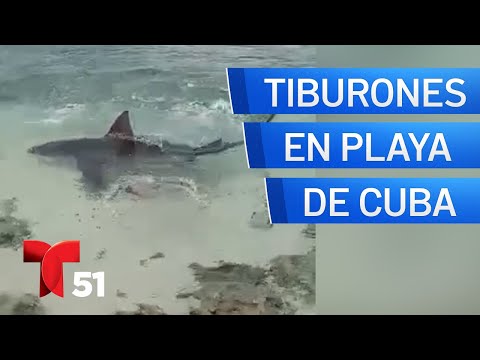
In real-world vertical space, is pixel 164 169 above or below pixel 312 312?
above

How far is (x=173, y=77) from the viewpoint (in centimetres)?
301

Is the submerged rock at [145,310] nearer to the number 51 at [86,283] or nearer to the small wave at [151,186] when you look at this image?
the number 51 at [86,283]

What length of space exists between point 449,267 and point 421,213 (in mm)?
332

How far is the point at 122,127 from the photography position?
3.01 metres

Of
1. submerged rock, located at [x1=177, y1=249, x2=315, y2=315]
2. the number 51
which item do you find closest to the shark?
the number 51

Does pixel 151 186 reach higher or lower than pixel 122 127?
lower

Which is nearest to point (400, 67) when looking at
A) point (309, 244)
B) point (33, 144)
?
point (309, 244)

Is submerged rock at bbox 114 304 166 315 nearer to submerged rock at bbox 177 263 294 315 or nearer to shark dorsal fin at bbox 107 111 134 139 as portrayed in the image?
submerged rock at bbox 177 263 294 315

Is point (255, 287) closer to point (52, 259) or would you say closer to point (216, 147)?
point (216, 147)

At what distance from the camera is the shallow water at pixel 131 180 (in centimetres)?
301

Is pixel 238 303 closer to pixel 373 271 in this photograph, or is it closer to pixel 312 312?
pixel 312 312

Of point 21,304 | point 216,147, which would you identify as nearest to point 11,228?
point 21,304

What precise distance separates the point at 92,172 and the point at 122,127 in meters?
0.28

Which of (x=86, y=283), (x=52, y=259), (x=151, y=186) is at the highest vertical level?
(x=151, y=186)
